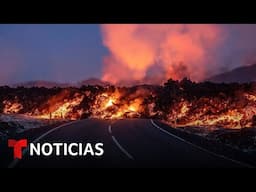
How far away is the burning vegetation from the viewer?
2894cm

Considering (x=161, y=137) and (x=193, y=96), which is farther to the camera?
(x=193, y=96)

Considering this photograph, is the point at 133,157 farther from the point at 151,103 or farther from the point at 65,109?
the point at 151,103

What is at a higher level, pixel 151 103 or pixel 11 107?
pixel 151 103

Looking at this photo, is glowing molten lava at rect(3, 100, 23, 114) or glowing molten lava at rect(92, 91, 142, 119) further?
glowing molten lava at rect(92, 91, 142, 119)

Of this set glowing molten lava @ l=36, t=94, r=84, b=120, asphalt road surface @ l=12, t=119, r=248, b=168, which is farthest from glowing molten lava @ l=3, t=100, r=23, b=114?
asphalt road surface @ l=12, t=119, r=248, b=168

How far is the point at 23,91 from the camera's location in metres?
34.7

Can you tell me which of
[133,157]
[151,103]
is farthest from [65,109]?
[133,157]

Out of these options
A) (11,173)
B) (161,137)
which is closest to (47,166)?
(11,173)

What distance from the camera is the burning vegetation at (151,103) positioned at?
2894 cm

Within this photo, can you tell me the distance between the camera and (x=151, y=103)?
1439 inches

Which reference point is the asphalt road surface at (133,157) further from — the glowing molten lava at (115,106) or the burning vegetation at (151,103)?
the glowing molten lava at (115,106)

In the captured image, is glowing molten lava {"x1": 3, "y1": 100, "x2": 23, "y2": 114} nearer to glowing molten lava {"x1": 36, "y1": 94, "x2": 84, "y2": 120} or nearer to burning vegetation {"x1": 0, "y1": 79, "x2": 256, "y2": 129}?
burning vegetation {"x1": 0, "y1": 79, "x2": 256, "y2": 129}
